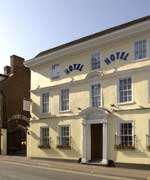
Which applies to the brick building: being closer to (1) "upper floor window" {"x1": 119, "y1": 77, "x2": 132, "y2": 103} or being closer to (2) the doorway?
(2) the doorway

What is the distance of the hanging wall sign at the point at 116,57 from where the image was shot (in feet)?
87.6

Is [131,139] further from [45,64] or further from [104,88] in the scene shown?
[45,64]

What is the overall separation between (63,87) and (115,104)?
570 centimetres

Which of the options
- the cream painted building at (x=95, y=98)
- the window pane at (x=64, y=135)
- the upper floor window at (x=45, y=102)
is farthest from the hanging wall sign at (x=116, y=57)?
the upper floor window at (x=45, y=102)

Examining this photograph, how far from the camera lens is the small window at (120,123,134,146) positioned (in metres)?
25.9

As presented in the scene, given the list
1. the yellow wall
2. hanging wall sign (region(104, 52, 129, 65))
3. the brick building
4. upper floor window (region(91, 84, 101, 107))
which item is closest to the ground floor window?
the yellow wall

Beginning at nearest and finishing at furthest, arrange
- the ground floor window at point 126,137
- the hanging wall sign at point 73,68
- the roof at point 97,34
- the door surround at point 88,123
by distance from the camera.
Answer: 1. the ground floor window at point 126,137
2. the roof at point 97,34
3. the door surround at point 88,123
4. the hanging wall sign at point 73,68

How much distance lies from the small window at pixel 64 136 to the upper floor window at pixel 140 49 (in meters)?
8.23

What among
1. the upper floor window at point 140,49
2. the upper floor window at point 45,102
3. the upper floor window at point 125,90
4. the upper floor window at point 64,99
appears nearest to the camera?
the upper floor window at point 140,49

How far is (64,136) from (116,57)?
767 cm

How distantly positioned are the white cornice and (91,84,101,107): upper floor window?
2.85 m

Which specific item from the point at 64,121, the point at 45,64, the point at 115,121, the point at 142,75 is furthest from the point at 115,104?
the point at 45,64

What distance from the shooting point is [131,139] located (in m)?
25.8

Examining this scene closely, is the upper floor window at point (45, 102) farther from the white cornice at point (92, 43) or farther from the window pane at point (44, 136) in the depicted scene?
the white cornice at point (92, 43)
